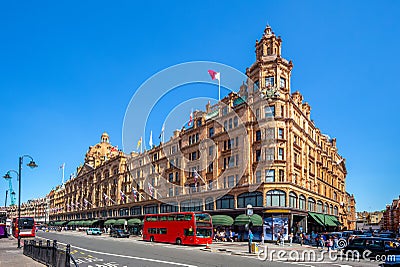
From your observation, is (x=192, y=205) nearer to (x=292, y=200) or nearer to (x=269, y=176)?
(x=269, y=176)

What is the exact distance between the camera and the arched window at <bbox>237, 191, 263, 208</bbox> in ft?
170

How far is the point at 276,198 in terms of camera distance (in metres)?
50.9

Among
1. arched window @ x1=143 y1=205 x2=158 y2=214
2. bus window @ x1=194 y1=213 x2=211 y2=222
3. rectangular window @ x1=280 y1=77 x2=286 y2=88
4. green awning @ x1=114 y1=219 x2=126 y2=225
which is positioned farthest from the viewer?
green awning @ x1=114 y1=219 x2=126 y2=225

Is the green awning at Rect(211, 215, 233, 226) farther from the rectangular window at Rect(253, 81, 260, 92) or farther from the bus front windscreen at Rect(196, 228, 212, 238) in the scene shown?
the rectangular window at Rect(253, 81, 260, 92)

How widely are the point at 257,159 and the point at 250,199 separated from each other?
5382mm

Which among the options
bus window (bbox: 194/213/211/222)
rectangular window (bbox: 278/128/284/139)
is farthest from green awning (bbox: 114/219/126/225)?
bus window (bbox: 194/213/211/222)

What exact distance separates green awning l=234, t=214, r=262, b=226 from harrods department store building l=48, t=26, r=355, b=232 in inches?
39.7

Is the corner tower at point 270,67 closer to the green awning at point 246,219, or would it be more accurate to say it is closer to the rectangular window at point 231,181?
the rectangular window at point 231,181

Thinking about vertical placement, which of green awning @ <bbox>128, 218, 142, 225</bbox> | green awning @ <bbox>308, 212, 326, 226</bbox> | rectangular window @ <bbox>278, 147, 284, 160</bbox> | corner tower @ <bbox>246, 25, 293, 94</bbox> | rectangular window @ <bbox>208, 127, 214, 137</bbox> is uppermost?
corner tower @ <bbox>246, 25, 293, 94</bbox>

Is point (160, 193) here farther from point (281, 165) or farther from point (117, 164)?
point (281, 165)

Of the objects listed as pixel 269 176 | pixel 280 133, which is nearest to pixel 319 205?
pixel 269 176

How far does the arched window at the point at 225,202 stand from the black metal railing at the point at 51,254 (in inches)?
1229

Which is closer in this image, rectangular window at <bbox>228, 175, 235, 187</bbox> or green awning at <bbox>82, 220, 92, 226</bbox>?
rectangular window at <bbox>228, 175, 235, 187</bbox>

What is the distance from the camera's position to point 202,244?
4416 cm
